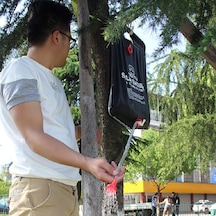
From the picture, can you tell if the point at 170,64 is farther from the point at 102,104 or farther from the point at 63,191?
the point at 63,191

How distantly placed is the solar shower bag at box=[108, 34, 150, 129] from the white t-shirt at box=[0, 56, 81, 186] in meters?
0.93

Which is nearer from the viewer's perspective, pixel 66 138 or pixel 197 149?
pixel 66 138

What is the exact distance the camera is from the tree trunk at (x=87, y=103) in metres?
2.98

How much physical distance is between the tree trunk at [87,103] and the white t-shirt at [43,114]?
0.94 m

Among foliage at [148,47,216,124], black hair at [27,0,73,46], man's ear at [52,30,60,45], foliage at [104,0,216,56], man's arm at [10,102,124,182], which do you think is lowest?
man's arm at [10,102,124,182]

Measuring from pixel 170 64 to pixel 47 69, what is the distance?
7802 millimetres

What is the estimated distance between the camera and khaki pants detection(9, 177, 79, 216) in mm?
1757

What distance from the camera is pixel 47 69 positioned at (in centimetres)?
202

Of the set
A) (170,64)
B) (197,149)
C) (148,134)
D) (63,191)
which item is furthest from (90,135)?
(148,134)

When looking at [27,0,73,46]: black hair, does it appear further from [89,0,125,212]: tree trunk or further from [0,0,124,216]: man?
[89,0,125,212]: tree trunk

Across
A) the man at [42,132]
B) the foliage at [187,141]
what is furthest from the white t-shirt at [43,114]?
the foliage at [187,141]

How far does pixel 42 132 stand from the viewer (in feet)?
5.50

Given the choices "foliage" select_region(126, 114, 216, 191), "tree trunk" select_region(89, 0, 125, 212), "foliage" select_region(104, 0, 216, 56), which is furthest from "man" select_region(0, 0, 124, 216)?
"foliage" select_region(126, 114, 216, 191)

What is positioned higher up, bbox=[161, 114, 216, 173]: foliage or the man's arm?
bbox=[161, 114, 216, 173]: foliage
